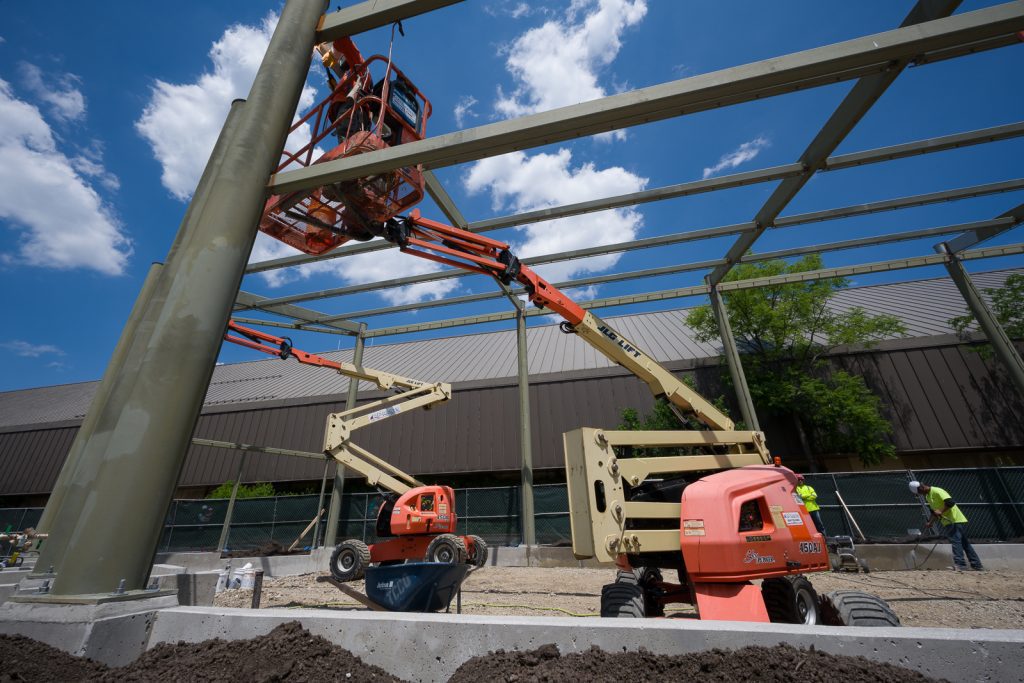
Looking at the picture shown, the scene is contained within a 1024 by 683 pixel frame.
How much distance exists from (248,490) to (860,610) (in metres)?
23.6

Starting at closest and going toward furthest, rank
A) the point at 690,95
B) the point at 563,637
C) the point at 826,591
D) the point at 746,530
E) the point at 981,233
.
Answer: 1. the point at 563,637
2. the point at 690,95
3. the point at 746,530
4. the point at 826,591
5. the point at 981,233

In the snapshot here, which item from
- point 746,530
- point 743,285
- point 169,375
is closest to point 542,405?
point 743,285

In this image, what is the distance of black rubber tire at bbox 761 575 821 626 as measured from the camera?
4.63m

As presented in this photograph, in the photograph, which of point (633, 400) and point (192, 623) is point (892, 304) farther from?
point (192, 623)

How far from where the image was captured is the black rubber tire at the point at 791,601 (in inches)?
182

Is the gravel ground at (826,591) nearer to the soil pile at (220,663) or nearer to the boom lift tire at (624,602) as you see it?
the boom lift tire at (624,602)

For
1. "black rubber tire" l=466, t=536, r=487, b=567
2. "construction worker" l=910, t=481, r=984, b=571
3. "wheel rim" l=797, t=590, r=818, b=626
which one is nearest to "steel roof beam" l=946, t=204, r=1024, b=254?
"construction worker" l=910, t=481, r=984, b=571

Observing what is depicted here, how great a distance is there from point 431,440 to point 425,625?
19917 millimetres

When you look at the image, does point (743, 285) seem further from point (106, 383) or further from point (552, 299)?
point (106, 383)

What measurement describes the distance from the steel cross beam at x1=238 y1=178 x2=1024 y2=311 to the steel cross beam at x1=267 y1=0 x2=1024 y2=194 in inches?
291

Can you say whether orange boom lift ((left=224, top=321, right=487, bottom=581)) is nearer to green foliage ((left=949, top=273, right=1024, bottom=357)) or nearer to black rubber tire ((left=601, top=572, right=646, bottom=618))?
black rubber tire ((left=601, top=572, right=646, bottom=618))

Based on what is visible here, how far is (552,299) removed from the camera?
7000 mm

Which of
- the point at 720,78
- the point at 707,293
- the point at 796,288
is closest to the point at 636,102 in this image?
the point at 720,78

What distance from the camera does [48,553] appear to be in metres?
3.12
